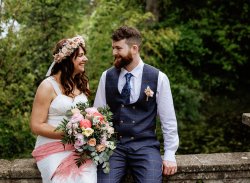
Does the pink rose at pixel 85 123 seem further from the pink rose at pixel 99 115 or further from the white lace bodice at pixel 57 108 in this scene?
the white lace bodice at pixel 57 108

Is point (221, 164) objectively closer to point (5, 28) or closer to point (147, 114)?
point (147, 114)

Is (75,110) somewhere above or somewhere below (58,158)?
above

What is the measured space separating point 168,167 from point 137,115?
49cm

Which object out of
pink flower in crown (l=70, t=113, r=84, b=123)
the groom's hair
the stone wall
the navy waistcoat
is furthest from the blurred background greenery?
pink flower in crown (l=70, t=113, r=84, b=123)

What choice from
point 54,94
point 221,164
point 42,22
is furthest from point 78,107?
point 42,22

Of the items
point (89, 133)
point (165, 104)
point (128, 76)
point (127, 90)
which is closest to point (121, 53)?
point (128, 76)

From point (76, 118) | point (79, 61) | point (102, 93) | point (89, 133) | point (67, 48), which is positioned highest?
point (67, 48)

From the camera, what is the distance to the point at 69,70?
383cm

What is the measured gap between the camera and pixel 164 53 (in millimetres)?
11266

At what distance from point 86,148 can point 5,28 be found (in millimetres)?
2688

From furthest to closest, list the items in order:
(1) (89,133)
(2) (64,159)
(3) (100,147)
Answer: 1. (2) (64,159)
2. (3) (100,147)
3. (1) (89,133)

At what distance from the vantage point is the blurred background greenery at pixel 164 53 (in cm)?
568

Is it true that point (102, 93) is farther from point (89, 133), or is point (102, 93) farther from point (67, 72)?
point (89, 133)

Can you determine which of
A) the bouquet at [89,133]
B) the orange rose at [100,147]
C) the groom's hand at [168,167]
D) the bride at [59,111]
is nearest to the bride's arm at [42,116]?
the bride at [59,111]
